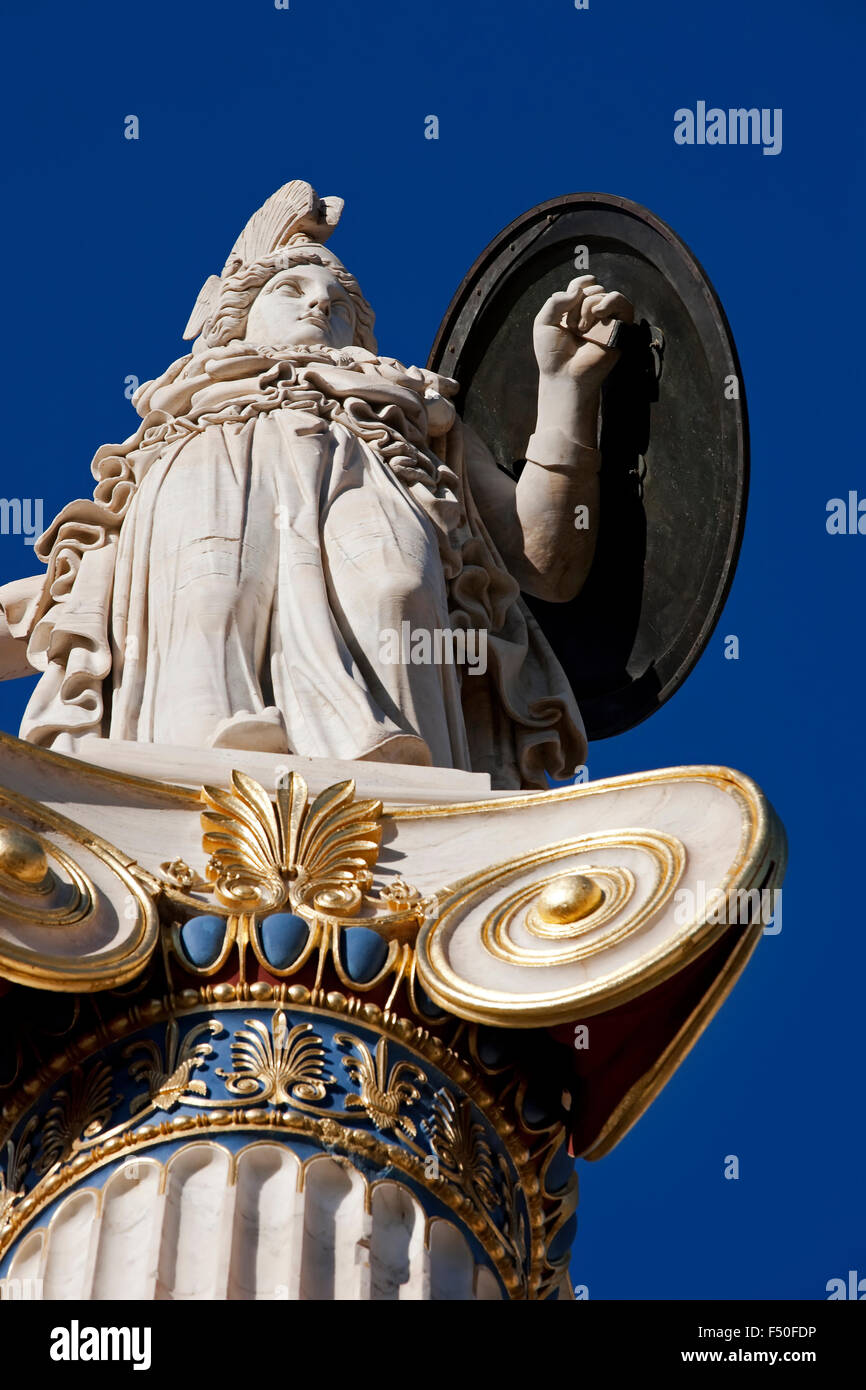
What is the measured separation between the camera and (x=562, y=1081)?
1088 centimetres

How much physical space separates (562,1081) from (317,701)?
2501 millimetres

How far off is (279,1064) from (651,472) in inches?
255

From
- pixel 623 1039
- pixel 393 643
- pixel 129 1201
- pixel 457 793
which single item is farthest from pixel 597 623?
pixel 129 1201

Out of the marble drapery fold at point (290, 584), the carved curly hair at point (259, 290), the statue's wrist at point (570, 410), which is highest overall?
the carved curly hair at point (259, 290)

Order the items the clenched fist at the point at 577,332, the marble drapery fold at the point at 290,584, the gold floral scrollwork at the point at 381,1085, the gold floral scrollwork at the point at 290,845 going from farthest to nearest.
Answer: the clenched fist at the point at 577,332 → the marble drapery fold at the point at 290,584 → the gold floral scrollwork at the point at 290,845 → the gold floral scrollwork at the point at 381,1085

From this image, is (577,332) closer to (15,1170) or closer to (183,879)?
(183,879)

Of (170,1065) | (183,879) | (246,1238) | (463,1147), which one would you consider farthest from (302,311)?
(246,1238)

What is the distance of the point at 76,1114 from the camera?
10.2 metres

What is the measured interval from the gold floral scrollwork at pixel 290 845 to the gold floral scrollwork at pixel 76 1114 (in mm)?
895

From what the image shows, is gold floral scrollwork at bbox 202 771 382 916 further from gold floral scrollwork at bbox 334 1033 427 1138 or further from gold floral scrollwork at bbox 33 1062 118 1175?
gold floral scrollwork at bbox 33 1062 118 1175

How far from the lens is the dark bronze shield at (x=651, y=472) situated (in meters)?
15.3

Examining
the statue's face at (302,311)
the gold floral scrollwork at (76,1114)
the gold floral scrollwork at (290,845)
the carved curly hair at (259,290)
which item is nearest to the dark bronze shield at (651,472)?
the carved curly hair at (259,290)

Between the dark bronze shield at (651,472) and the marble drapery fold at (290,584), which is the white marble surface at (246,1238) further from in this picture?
the dark bronze shield at (651,472)

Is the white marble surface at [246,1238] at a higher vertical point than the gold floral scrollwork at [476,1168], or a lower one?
lower
